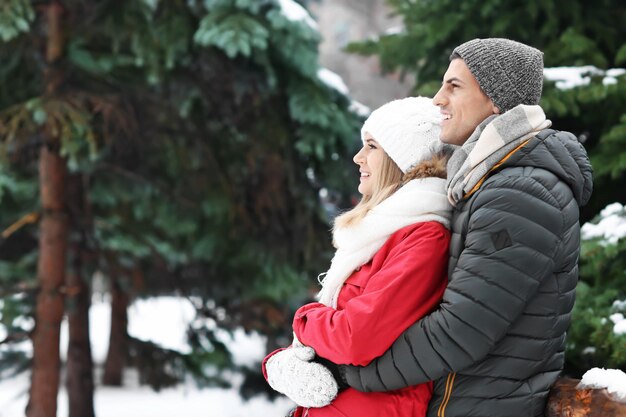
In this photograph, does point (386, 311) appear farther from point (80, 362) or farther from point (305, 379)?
point (80, 362)

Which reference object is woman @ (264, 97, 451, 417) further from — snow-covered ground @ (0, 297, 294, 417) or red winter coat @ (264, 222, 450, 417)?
snow-covered ground @ (0, 297, 294, 417)

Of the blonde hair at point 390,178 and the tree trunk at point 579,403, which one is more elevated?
the blonde hair at point 390,178

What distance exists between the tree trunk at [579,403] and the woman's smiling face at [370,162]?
2.52ft

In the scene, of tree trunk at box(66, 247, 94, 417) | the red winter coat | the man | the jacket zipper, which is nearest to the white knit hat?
the man

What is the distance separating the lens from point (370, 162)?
2.30 meters

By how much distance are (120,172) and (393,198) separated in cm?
652

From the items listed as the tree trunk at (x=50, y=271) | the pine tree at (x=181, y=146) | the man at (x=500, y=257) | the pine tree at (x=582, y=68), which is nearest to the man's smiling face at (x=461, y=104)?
the man at (x=500, y=257)

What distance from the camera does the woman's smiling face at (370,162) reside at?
2283 mm

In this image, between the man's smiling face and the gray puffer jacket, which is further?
the man's smiling face

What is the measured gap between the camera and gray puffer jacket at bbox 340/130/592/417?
188cm

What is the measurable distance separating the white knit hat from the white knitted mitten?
2.00 feet

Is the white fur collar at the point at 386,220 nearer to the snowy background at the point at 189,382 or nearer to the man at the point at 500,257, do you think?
the man at the point at 500,257

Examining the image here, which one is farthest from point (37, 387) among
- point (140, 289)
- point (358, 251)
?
point (358, 251)

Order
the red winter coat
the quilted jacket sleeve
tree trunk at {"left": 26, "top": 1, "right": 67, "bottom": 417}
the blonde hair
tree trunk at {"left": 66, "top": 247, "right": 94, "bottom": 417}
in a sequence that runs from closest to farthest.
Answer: the quilted jacket sleeve → the red winter coat → the blonde hair → tree trunk at {"left": 26, "top": 1, "right": 67, "bottom": 417} → tree trunk at {"left": 66, "top": 247, "right": 94, "bottom": 417}
